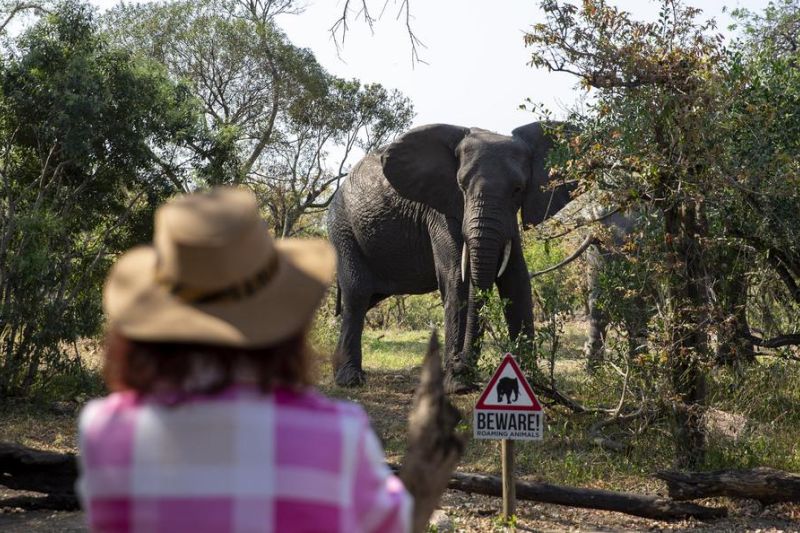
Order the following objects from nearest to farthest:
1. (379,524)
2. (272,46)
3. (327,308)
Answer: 1. (379,524)
2. (327,308)
3. (272,46)

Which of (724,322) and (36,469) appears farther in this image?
(724,322)

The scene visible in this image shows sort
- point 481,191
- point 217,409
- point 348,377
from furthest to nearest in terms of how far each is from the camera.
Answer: point 348,377, point 481,191, point 217,409

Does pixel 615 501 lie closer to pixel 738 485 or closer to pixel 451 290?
pixel 738 485

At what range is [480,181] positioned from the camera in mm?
11852

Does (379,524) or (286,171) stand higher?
(286,171)

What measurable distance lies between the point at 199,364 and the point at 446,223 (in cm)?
1119

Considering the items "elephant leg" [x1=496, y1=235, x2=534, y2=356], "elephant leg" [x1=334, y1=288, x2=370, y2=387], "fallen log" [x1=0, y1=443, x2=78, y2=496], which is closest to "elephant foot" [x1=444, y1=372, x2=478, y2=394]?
"elephant leg" [x1=496, y1=235, x2=534, y2=356]

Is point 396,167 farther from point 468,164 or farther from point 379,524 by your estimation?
point 379,524

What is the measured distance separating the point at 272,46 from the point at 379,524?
1081 inches

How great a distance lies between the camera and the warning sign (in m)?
6.81

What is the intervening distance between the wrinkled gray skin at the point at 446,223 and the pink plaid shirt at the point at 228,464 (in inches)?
321

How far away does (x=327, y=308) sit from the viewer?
2330 centimetres

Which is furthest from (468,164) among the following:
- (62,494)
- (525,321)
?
(62,494)


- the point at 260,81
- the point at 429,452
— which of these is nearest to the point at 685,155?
the point at 429,452
